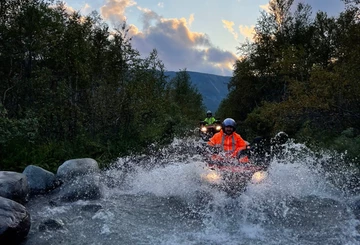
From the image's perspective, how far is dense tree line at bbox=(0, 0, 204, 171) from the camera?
11406 mm

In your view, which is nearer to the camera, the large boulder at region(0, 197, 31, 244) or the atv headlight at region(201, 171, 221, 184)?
the large boulder at region(0, 197, 31, 244)

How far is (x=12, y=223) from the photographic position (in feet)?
19.4

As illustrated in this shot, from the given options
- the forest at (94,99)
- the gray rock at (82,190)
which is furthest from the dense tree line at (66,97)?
the gray rock at (82,190)

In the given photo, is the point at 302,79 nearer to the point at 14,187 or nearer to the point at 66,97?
the point at 66,97

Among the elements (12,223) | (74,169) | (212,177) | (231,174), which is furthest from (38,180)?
(231,174)

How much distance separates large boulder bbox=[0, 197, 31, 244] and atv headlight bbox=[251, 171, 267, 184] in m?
4.74

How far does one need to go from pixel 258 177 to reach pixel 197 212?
1643 millimetres

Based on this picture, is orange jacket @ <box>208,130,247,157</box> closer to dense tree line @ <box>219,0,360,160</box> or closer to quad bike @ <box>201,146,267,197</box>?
quad bike @ <box>201,146,267,197</box>

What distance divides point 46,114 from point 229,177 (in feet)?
25.0

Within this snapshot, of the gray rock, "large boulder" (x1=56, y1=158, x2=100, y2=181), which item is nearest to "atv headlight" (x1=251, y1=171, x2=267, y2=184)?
the gray rock

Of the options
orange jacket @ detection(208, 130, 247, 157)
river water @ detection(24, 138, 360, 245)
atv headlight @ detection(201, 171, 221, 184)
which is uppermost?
orange jacket @ detection(208, 130, 247, 157)

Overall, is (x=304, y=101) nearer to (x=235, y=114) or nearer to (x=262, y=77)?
(x=262, y=77)

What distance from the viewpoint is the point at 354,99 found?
14.6 metres

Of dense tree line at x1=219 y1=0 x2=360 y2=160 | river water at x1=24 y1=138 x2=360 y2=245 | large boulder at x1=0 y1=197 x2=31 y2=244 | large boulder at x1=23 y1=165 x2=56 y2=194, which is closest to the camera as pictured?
large boulder at x1=0 y1=197 x2=31 y2=244
